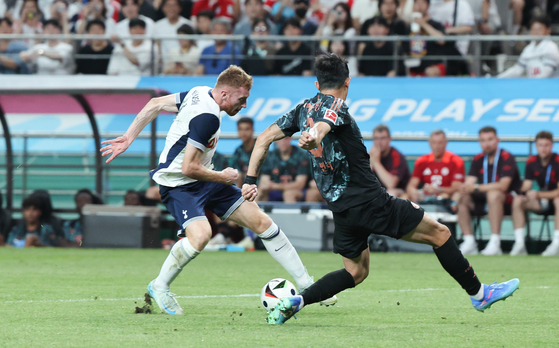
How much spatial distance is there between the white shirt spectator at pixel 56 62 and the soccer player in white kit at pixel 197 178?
995cm

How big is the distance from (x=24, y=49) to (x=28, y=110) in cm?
225

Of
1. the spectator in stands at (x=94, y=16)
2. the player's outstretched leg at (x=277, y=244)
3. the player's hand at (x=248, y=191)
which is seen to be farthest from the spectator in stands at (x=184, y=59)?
the player's hand at (x=248, y=191)

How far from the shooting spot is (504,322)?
18.2ft

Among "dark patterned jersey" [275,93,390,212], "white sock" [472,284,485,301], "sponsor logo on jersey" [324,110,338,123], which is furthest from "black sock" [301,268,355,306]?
"sponsor logo on jersey" [324,110,338,123]

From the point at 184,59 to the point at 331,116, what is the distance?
10.6 m

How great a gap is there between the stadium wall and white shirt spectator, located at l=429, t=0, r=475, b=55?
1690mm

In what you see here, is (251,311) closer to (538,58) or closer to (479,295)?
(479,295)

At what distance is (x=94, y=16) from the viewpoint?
1752cm

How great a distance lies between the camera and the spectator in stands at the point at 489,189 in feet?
40.8

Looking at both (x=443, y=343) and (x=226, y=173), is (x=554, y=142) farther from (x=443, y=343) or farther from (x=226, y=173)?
(x=443, y=343)

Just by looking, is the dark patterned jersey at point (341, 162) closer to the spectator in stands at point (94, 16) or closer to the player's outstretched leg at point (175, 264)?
the player's outstretched leg at point (175, 264)

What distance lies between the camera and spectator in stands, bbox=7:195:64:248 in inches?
540

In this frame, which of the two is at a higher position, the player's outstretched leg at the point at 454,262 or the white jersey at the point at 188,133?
the white jersey at the point at 188,133

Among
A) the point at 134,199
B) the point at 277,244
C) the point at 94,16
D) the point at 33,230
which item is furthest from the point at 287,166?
the point at 277,244
